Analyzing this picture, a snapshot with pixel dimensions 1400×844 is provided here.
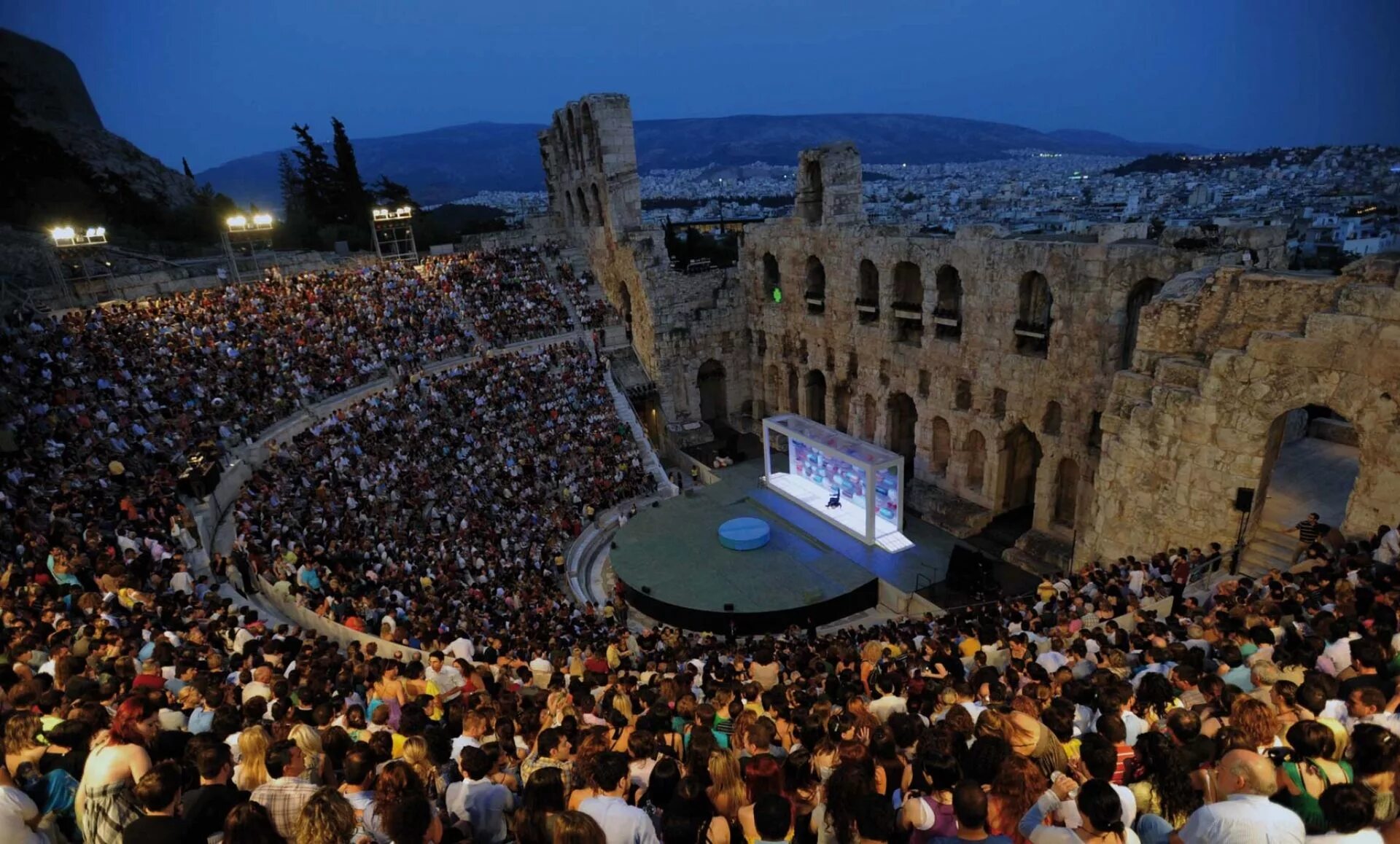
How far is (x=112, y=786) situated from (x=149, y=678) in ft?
11.8

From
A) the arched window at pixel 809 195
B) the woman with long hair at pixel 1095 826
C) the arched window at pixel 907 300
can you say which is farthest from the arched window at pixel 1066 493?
the woman with long hair at pixel 1095 826

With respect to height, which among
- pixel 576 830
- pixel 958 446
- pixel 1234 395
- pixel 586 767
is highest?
pixel 576 830

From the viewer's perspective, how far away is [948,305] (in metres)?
23.6

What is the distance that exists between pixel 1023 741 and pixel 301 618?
13.7 m

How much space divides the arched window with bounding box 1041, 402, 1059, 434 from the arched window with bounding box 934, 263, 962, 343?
3646 millimetres

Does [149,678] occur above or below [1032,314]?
below

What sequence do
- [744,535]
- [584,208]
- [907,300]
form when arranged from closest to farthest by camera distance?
[744,535] → [907,300] → [584,208]

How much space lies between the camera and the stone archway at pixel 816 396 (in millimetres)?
29766

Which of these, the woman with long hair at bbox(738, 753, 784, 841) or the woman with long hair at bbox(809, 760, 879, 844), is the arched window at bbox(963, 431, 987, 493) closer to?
the woman with long hair at bbox(738, 753, 784, 841)

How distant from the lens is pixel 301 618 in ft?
46.7

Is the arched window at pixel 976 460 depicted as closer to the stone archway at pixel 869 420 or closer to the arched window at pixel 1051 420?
the arched window at pixel 1051 420

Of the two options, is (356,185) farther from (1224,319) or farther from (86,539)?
(1224,319)

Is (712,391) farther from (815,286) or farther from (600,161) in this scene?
(600,161)

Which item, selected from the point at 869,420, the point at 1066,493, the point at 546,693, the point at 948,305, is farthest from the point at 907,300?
the point at 546,693
